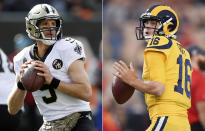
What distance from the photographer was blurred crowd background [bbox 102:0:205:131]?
8.11m

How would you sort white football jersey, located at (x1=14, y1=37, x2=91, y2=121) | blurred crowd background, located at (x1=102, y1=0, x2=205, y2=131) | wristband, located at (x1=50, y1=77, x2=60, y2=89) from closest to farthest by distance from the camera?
wristband, located at (x1=50, y1=77, x2=60, y2=89), white football jersey, located at (x1=14, y1=37, x2=91, y2=121), blurred crowd background, located at (x1=102, y1=0, x2=205, y2=131)

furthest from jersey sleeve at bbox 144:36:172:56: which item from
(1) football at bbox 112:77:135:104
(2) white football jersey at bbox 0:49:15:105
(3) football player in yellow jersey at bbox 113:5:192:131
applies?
(2) white football jersey at bbox 0:49:15:105

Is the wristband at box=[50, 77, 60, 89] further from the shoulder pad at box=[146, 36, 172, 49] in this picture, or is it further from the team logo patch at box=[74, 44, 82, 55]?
the shoulder pad at box=[146, 36, 172, 49]

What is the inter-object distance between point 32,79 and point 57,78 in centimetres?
24

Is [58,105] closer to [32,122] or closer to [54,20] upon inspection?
[54,20]

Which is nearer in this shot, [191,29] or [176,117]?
[176,117]

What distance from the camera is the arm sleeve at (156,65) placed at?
3619mm

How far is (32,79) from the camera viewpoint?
12.1ft

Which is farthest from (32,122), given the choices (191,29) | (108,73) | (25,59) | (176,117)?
(176,117)

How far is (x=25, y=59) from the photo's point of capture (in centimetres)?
405

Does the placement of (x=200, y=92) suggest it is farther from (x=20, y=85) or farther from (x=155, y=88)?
(x=20, y=85)

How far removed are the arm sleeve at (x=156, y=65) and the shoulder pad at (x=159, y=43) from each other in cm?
5

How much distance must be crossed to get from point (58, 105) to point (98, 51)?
488 cm

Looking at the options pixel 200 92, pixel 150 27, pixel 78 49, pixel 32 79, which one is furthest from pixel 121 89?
pixel 200 92
